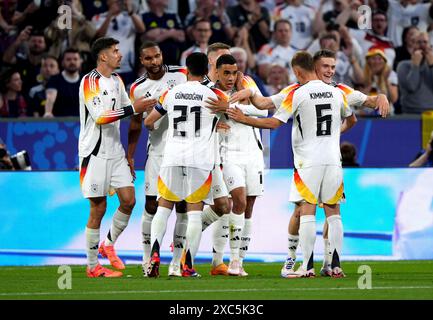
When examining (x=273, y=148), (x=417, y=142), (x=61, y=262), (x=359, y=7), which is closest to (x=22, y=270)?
(x=61, y=262)

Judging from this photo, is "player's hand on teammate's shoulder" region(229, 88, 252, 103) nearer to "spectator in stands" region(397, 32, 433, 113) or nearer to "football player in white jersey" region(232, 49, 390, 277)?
"football player in white jersey" region(232, 49, 390, 277)

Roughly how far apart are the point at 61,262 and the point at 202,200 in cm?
385

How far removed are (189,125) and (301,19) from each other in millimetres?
9285

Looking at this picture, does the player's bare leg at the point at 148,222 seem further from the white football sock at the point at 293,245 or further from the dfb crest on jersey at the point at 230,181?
the white football sock at the point at 293,245

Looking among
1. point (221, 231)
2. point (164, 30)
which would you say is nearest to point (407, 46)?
point (164, 30)

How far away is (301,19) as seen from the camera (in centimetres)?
2170

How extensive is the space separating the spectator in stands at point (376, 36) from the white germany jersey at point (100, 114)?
28.8 feet

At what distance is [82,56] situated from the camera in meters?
20.2

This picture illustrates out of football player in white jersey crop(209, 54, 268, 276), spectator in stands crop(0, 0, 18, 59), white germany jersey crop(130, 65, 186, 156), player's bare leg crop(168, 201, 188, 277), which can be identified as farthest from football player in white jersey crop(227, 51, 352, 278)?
spectator in stands crop(0, 0, 18, 59)

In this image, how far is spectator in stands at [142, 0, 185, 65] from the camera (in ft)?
68.0

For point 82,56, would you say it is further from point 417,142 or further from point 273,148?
point 417,142

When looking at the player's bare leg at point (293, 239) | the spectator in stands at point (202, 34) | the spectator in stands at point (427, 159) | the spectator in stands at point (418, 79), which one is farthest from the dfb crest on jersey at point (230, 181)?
the spectator in stands at point (418, 79)

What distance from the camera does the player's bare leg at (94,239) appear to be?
1352cm

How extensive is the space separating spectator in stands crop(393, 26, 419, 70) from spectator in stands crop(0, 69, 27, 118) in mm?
6532
